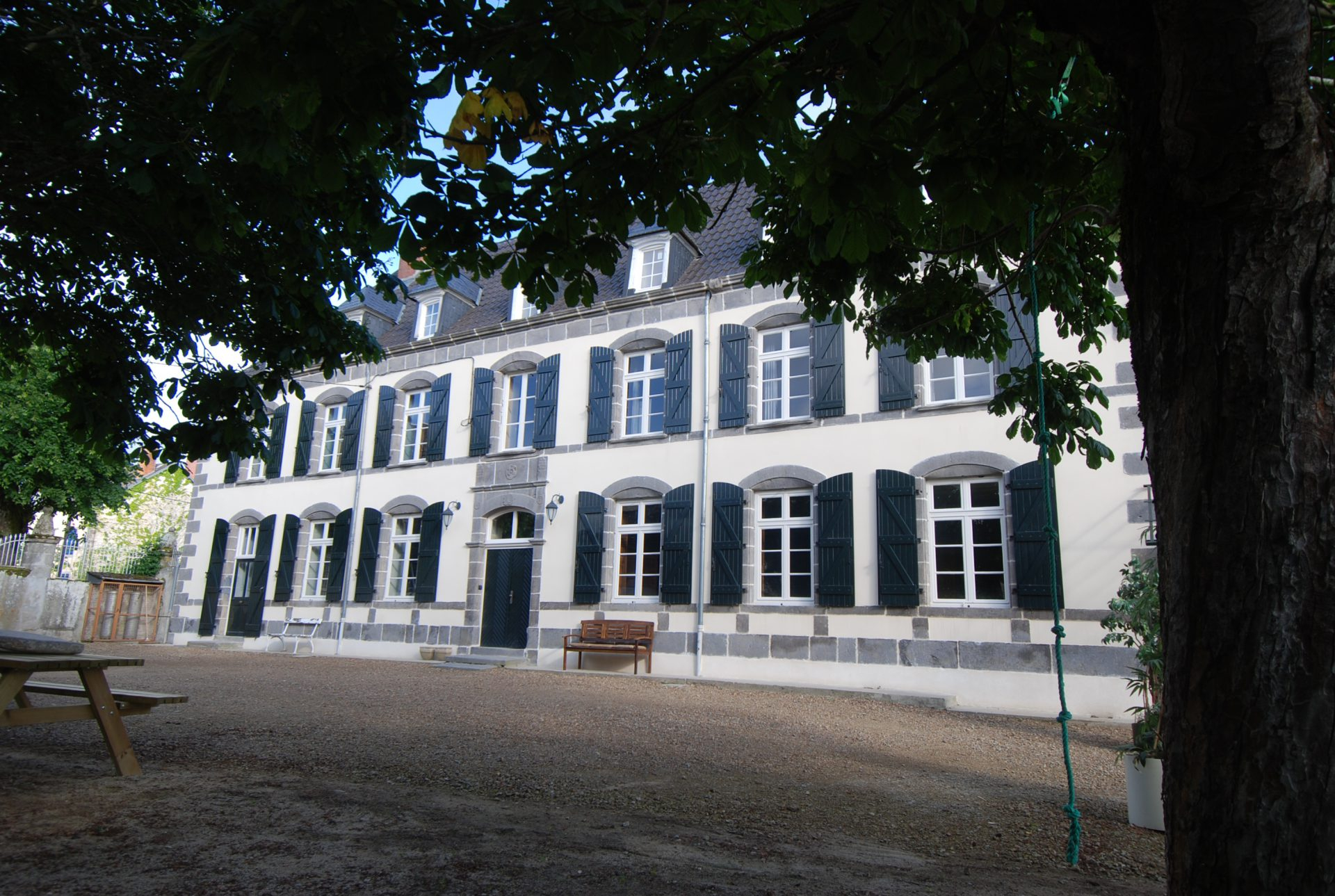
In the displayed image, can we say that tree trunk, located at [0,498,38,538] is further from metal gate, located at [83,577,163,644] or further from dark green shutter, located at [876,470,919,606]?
dark green shutter, located at [876,470,919,606]

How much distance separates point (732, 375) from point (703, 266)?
→ 7.76 feet

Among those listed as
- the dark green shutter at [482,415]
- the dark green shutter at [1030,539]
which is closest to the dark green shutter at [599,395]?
the dark green shutter at [482,415]

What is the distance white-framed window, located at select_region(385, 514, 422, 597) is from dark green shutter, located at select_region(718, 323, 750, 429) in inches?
258

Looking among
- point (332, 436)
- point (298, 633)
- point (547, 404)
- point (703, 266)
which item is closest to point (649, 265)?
point (703, 266)

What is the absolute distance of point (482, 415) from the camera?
616 inches

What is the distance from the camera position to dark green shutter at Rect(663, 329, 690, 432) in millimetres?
13320

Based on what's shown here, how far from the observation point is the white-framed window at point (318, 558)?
677 inches

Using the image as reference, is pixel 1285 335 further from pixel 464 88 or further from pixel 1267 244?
pixel 464 88

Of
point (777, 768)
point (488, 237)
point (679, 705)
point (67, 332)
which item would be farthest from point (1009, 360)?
point (67, 332)

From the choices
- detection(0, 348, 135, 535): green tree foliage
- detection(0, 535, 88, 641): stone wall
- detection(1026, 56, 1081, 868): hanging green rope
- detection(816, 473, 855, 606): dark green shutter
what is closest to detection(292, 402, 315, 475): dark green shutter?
detection(0, 535, 88, 641): stone wall

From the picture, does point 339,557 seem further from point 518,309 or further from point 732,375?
point 732,375

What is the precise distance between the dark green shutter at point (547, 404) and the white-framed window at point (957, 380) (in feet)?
20.9

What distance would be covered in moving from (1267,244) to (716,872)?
253 centimetres

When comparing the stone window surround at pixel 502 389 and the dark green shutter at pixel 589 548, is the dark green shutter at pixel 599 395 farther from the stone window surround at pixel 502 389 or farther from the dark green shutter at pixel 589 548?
the stone window surround at pixel 502 389
